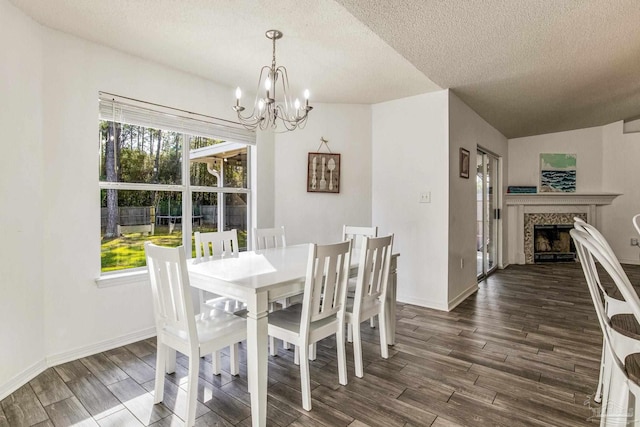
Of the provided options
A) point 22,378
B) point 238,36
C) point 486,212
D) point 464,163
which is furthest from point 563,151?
point 22,378

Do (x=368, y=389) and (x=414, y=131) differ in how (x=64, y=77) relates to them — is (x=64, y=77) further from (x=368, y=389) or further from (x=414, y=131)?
(x=414, y=131)

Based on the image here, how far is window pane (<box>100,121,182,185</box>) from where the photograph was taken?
2760mm

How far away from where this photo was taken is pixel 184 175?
3.22 m

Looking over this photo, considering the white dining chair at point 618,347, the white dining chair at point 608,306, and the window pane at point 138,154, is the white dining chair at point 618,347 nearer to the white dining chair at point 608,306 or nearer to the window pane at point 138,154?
the white dining chair at point 608,306

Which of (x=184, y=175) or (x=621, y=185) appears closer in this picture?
(x=184, y=175)

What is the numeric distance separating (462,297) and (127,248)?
359 centimetres

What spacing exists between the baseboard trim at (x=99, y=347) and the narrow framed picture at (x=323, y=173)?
7.35 feet

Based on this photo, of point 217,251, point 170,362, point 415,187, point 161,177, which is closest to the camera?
point 170,362

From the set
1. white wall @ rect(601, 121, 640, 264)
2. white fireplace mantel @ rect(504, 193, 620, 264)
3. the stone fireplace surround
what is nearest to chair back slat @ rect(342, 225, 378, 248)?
white fireplace mantel @ rect(504, 193, 620, 264)

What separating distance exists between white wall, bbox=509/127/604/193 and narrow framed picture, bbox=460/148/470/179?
3.01 meters

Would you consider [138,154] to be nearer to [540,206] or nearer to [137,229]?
[137,229]

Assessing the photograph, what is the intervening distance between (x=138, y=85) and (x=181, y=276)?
78.4 inches

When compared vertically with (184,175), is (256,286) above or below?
below

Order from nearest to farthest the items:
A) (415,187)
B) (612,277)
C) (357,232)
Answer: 1. (612,277)
2. (357,232)
3. (415,187)
